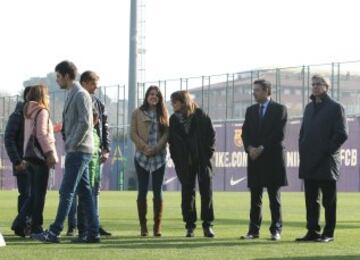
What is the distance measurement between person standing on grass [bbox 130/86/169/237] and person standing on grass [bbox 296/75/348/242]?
1644 millimetres

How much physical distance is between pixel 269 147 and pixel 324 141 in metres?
0.63

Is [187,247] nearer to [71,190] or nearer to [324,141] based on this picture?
[71,190]

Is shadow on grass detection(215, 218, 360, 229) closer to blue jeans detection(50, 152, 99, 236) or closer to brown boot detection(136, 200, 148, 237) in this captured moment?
brown boot detection(136, 200, 148, 237)

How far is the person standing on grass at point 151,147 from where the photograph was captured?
1152cm

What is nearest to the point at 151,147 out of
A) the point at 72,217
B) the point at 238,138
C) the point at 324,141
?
the point at 72,217

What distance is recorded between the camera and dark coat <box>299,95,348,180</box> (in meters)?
10.8

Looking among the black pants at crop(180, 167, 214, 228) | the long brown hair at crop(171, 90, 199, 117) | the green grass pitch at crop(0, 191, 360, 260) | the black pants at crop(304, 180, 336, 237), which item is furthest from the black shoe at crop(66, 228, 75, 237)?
the black pants at crop(304, 180, 336, 237)

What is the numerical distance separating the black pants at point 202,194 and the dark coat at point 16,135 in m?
→ 1.86

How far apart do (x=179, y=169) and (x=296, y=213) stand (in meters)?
6.66

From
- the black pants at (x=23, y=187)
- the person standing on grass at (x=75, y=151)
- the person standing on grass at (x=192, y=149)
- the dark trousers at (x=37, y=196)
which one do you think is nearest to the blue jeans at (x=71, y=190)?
the person standing on grass at (x=75, y=151)

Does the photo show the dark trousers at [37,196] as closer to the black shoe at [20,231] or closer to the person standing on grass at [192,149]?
the black shoe at [20,231]

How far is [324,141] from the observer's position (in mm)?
10922

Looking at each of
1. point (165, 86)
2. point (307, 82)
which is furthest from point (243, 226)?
point (165, 86)

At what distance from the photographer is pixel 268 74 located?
47781 millimetres
